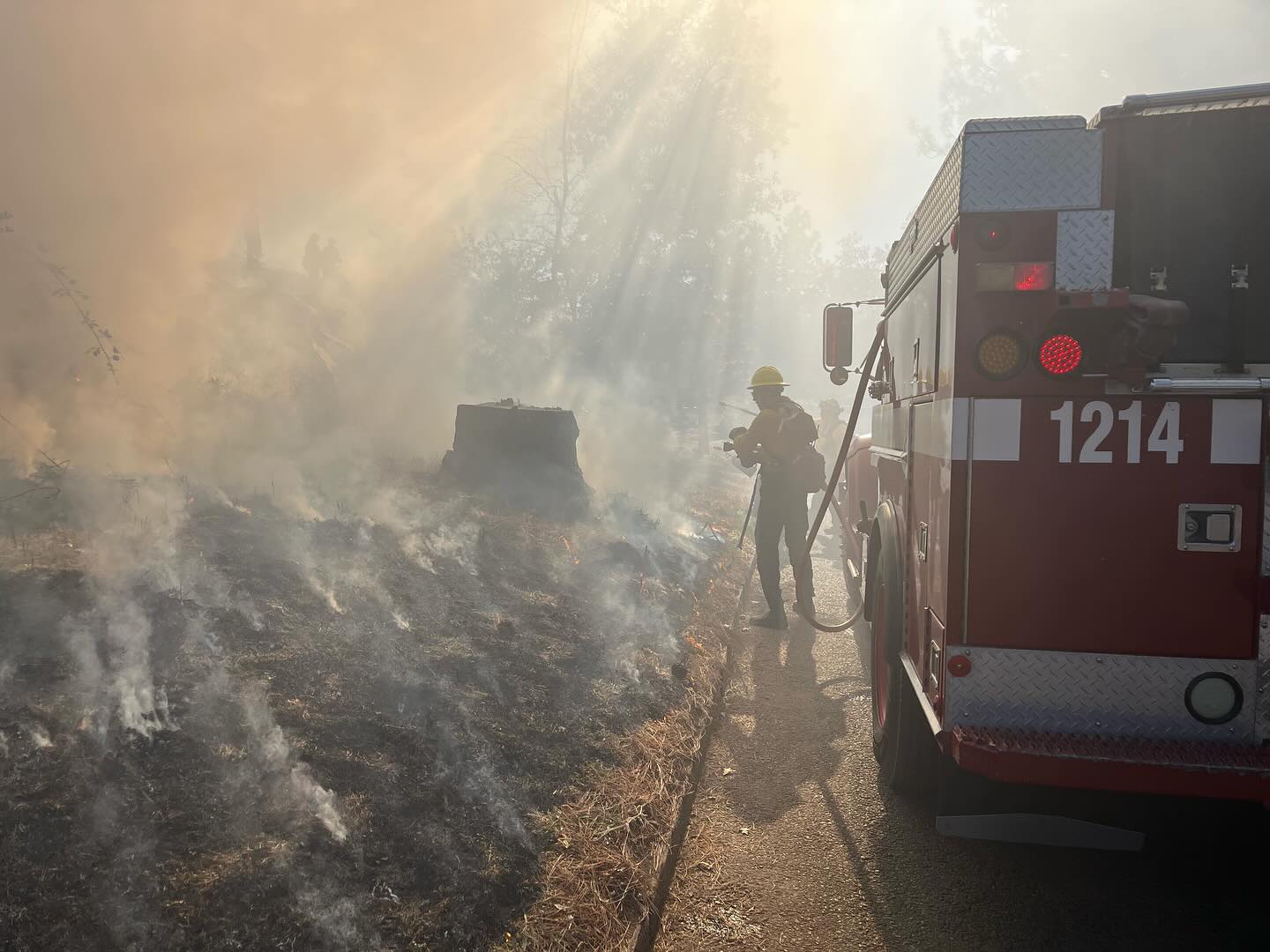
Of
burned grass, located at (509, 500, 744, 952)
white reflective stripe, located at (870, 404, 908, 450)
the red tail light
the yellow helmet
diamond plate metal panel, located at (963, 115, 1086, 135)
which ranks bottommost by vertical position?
burned grass, located at (509, 500, 744, 952)

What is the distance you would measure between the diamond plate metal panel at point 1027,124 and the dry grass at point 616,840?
298 centimetres

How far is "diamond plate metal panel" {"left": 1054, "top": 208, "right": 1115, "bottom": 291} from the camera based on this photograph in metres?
2.77

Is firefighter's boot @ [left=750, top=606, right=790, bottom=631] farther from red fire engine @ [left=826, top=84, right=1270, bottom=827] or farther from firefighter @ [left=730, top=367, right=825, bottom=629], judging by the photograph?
red fire engine @ [left=826, top=84, right=1270, bottom=827]

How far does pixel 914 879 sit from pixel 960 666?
102cm

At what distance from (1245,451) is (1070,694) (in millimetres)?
969

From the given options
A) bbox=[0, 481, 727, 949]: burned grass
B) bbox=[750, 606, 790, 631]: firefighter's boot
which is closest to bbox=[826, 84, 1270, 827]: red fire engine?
bbox=[0, 481, 727, 949]: burned grass

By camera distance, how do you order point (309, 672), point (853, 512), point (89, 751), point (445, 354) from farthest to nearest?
point (445, 354), point (853, 512), point (309, 672), point (89, 751)

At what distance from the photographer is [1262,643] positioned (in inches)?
103

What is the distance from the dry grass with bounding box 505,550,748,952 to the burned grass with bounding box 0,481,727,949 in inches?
0.7

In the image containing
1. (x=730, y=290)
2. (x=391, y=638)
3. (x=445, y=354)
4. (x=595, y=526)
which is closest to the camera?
(x=391, y=638)

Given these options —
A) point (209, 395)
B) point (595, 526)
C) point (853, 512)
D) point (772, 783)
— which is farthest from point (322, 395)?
point (772, 783)

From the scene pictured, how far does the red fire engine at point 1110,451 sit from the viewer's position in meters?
2.62

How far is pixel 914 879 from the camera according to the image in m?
3.24

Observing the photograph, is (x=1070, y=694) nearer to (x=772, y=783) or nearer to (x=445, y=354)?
(x=772, y=783)
